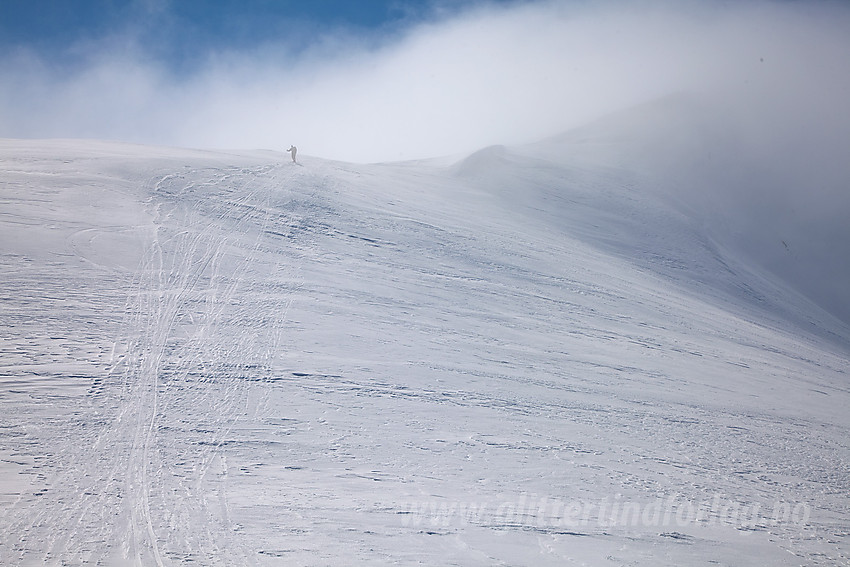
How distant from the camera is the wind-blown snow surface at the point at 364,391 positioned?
601cm

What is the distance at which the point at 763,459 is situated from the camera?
8.52m

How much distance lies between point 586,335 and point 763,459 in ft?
13.0

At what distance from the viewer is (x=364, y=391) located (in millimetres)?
8570

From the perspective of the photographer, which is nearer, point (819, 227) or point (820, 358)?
point (820, 358)

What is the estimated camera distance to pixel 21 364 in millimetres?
7695

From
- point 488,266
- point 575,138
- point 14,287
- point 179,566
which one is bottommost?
point 179,566

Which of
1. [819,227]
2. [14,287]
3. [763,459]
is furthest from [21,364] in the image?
[819,227]

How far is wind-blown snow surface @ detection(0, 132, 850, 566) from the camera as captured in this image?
6008mm

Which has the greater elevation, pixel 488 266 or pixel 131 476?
pixel 488 266

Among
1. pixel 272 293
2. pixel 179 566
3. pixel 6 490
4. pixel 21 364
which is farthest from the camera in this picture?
pixel 272 293

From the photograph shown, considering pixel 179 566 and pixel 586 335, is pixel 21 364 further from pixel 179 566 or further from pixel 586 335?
pixel 586 335

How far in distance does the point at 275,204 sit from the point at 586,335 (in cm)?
804

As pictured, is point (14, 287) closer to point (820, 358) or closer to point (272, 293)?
point (272, 293)

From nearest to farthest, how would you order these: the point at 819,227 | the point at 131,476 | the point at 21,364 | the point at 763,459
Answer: the point at 131,476
the point at 21,364
the point at 763,459
the point at 819,227
